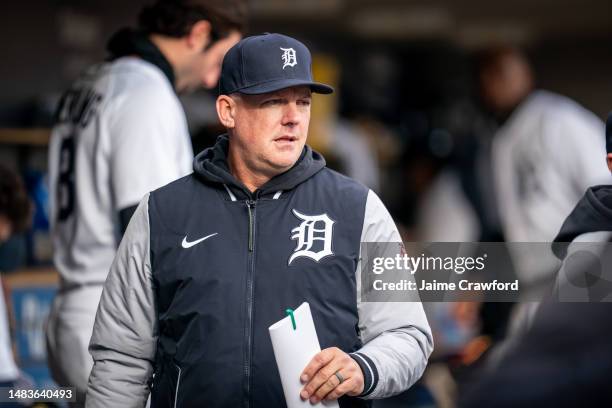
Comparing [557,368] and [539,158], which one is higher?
[557,368]

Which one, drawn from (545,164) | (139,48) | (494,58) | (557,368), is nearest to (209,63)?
(139,48)

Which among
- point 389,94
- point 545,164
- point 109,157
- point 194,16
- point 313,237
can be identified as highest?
point 194,16

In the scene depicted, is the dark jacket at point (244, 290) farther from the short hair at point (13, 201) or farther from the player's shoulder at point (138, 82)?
the short hair at point (13, 201)

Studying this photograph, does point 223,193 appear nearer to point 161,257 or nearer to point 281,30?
point 161,257

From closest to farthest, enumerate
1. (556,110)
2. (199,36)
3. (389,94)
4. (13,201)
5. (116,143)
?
(116,143) → (199,36) → (13,201) → (556,110) → (389,94)

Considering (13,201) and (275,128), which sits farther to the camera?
(13,201)

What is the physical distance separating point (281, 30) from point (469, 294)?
9740 millimetres

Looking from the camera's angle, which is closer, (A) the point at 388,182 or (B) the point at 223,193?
(B) the point at 223,193

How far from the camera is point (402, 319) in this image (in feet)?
9.48

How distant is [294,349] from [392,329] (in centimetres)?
35

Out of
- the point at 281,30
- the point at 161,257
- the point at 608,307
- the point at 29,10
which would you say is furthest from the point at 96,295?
the point at 281,30

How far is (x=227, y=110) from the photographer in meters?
3.04

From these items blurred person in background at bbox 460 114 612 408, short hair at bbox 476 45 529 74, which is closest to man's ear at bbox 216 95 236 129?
blurred person in background at bbox 460 114 612 408

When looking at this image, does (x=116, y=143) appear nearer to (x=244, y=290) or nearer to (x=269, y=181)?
(x=269, y=181)
